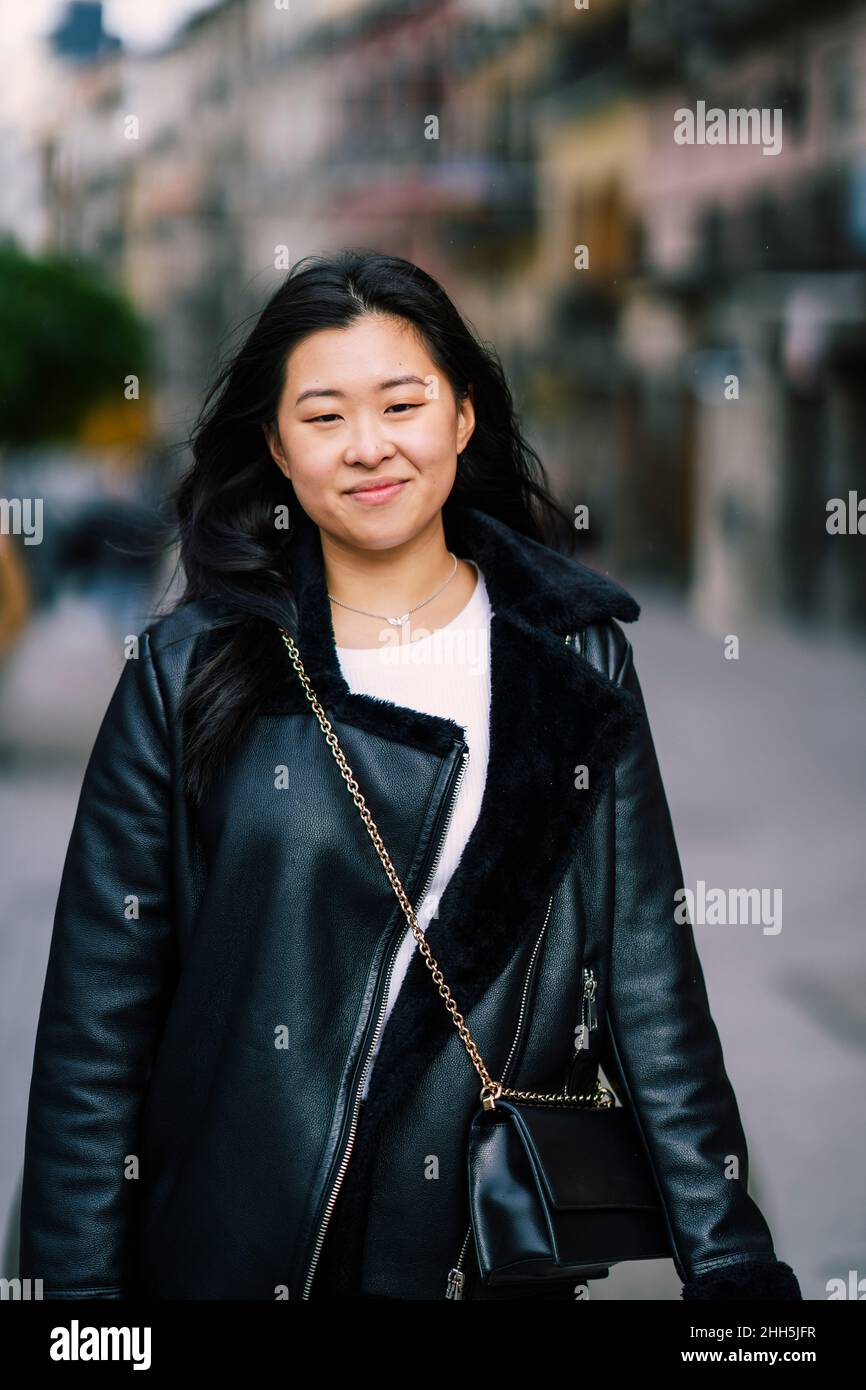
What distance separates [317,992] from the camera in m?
1.83

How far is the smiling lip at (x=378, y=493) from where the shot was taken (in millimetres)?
1852

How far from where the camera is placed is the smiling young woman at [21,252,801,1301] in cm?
183

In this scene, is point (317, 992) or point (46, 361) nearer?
point (317, 992)

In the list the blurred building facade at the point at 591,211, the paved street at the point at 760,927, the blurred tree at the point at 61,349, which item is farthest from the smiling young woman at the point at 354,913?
the blurred building facade at the point at 591,211

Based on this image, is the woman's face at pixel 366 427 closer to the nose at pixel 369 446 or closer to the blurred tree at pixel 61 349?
the nose at pixel 369 446

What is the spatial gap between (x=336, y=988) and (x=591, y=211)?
24.6 meters

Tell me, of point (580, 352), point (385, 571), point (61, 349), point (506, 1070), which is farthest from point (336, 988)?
point (580, 352)

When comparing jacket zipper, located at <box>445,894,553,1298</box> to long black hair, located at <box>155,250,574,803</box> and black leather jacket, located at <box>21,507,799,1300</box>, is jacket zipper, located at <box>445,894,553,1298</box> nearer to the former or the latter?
black leather jacket, located at <box>21,507,799,1300</box>

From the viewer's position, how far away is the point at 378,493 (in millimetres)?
1853

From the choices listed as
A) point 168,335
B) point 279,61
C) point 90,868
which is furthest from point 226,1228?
point 279,61

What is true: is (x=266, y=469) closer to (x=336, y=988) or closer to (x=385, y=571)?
(x=385, y=571)

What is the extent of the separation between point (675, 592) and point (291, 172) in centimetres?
729

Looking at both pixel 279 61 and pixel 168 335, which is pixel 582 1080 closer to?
pixel 168 335
